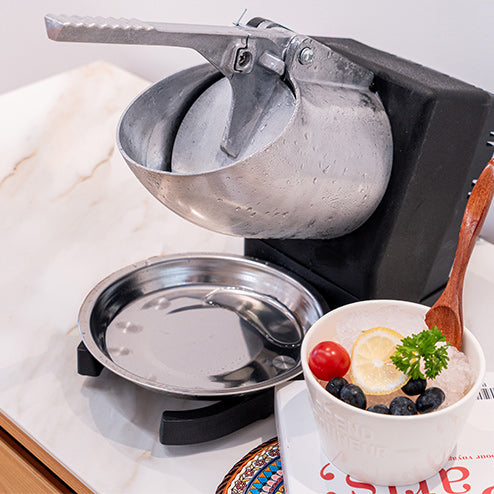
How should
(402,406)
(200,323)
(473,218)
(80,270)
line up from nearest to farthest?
(402,406), (473,218), (200,323), (80,270)

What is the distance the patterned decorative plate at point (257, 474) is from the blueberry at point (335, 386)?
0.11 m

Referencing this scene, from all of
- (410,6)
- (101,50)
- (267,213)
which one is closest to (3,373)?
(267,213)

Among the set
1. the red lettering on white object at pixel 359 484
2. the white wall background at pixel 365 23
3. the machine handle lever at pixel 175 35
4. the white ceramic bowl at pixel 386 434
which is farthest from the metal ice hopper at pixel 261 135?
the white wall background at pixel 365 23

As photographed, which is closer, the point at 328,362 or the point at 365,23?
the point at 328,362

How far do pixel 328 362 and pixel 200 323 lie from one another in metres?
0.23

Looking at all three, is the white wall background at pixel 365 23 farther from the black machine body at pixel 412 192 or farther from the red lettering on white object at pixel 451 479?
the red lettering on white object at pixel 451 479

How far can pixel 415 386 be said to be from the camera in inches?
21.5

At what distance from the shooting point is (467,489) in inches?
22.5

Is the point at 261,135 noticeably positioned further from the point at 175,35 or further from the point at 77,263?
the point at 77,263

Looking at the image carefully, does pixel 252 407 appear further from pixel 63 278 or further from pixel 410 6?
pixel 410 6

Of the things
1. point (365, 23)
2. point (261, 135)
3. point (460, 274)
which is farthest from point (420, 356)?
point (365, 23)

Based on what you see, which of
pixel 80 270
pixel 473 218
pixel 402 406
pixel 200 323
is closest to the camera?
pixel 402 406

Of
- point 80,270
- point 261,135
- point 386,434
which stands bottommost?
point 80,270

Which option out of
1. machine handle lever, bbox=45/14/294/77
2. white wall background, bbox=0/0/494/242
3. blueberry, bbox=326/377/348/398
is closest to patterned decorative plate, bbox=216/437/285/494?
blueberry, bbox=326/377/348/398
